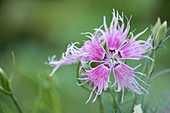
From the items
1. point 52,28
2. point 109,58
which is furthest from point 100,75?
point 52,28

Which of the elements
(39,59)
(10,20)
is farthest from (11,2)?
(39,59)

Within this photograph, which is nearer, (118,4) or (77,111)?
(77,111)

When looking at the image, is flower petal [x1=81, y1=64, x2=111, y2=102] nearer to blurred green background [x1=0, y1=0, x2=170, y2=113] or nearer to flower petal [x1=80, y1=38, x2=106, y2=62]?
flower petal [x1=80, y1=38, x2=106, y2=62]

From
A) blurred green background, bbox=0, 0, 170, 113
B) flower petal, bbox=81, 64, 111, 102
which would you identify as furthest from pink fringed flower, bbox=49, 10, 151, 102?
blurred green background, bbox=0, 0, 170, 113

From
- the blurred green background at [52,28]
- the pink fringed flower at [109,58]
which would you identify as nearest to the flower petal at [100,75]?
the pink fringed flower at [109,58]

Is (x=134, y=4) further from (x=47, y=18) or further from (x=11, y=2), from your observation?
(x=11, y=2)

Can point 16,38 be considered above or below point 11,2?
below

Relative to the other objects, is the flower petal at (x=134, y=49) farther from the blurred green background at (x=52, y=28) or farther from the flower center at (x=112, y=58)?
the blurred green background at (x=52, y=28)

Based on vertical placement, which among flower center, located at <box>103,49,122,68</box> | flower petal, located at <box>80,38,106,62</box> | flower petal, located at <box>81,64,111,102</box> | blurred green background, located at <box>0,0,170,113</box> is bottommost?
flower petal, located at <box>81,64,111,102</box>
